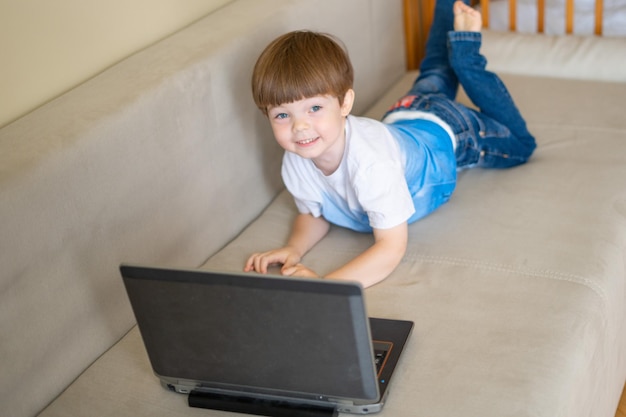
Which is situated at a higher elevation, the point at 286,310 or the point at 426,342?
the point at 286,310

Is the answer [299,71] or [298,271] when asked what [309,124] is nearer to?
[299,71]

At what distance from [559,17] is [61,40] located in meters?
1.50

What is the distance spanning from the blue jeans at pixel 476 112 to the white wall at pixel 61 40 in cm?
60

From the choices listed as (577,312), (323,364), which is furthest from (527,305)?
(323,364)

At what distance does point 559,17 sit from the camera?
233cm

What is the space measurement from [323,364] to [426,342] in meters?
0.24

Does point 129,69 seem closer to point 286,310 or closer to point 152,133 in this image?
point 152,133

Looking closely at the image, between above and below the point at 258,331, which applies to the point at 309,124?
above

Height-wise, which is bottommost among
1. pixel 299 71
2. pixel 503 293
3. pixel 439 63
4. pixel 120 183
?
pixel 503 293

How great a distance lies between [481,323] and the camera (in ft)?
4.20

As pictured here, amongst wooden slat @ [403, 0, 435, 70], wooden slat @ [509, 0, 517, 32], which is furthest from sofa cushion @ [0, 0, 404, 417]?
wooden slat @ [509, 0, 517, 32]

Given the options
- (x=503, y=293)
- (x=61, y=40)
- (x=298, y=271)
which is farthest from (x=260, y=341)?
(x=61, y=40)

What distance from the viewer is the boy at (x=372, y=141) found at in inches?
54.0

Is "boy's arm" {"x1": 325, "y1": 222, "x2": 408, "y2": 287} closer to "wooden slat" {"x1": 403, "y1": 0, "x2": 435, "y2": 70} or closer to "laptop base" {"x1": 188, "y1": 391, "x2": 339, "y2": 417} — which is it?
"laptop base" {"x1": 188, "y1": 391, "x2": 339, "y2": 417}
